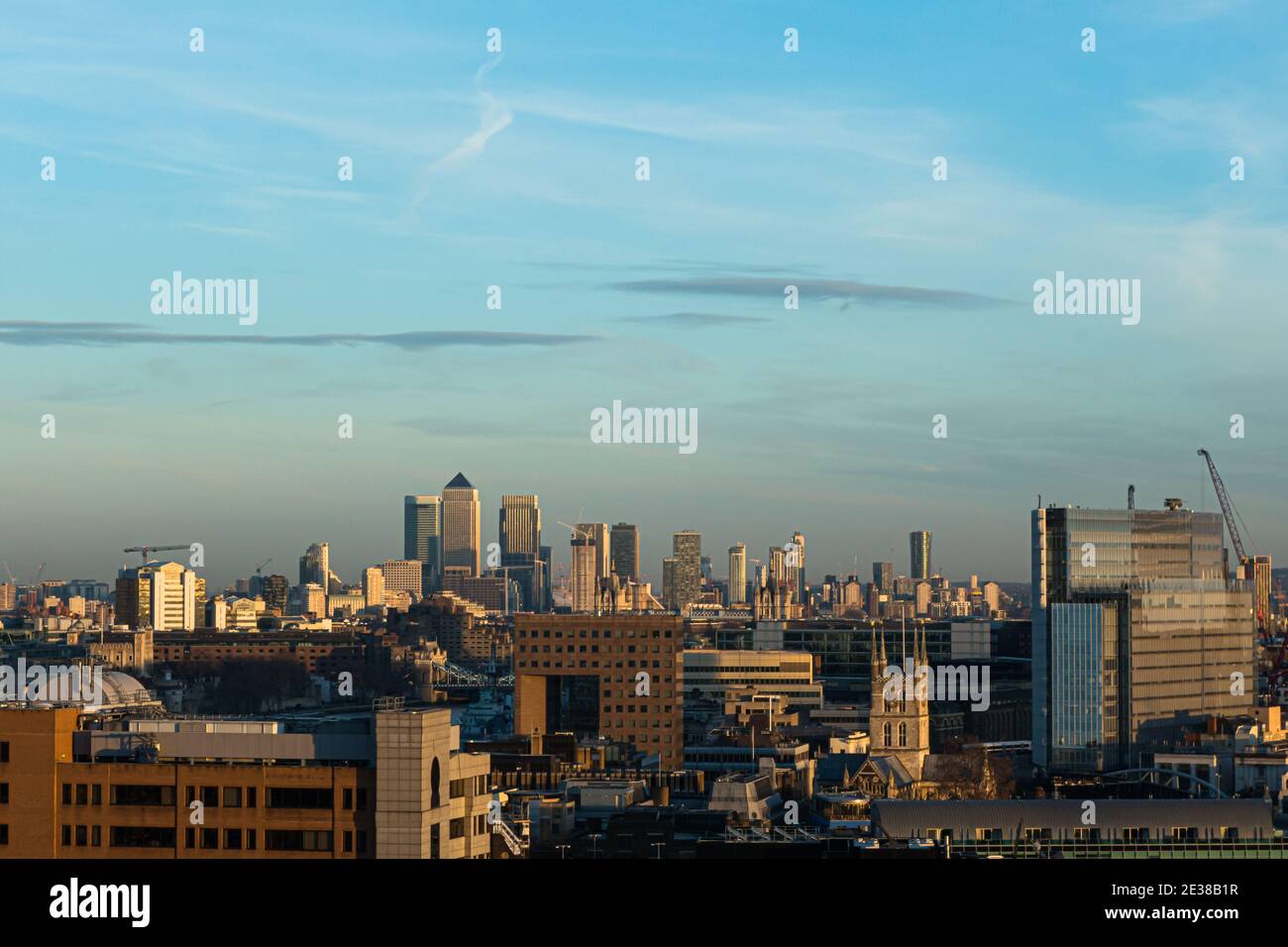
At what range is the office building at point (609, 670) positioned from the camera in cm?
15475

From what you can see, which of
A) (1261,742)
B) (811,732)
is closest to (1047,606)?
(811,732)

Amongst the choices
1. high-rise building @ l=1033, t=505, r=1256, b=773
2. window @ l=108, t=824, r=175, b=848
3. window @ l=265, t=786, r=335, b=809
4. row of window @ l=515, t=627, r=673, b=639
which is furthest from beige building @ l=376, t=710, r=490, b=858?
row of window @ l=515, t=627, r=673, b=639

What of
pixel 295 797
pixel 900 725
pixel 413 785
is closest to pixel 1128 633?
pixel 900 725

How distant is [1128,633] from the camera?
6280 inches

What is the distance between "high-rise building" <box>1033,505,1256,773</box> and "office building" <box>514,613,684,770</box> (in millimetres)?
26709

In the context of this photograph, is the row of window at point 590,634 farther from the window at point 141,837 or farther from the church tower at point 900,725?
the window at point 141,837

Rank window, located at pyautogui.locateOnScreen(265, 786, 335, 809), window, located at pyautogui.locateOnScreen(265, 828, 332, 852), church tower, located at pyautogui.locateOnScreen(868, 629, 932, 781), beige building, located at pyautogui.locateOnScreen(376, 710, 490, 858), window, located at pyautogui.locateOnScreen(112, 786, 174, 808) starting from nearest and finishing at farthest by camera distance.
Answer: beige building, located at pyautogui.locateOnScreen(376, 710, 490, 858) < window, located at pyautogui.locateOnScreen(265, 828, 332, 852) < window, located at pyautogui.locateOnScreen(265, 786, 335, 809) < window, located at pyautogui.locateOnScreen(112, 786, 174, 808) < church tower, located at pyautogui.locateOnScreen(868, 629, 932, 781)

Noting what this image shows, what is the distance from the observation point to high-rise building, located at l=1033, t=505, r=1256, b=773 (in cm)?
15612

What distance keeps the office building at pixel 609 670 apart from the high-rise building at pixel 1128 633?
26.7 m

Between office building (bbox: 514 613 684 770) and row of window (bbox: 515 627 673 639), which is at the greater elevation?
row of window (bbox: 515 627 673 639)

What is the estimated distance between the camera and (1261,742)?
13275cm

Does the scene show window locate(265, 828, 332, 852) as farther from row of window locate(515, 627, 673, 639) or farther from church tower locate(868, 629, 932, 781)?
row of window locate(515, 627, 673, 639)

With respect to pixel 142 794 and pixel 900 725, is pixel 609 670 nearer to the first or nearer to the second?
pixel 900 725

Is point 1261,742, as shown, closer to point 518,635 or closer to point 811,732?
point 811,732
